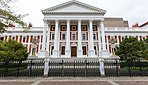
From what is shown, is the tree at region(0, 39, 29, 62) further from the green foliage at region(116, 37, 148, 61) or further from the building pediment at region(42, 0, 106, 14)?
the green foliage at region(116, 37, 148, 61)

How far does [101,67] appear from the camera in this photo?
12.1m

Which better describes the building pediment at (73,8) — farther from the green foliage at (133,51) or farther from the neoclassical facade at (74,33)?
the green foliage at (133,51)

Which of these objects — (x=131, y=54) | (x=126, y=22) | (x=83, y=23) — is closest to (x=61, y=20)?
(x=83, y=23)

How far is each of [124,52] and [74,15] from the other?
54.4ft

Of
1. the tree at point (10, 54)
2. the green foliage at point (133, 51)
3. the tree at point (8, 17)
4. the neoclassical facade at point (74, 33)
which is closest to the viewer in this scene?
the tree at point (8, 17)

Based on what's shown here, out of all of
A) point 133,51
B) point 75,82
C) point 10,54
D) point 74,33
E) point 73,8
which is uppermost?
point 73,8

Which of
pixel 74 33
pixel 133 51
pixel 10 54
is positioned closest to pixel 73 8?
pixel 74 33

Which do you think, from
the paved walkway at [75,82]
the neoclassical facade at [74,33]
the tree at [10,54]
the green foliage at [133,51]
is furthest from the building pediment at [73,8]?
the paved walkway at [75,82]

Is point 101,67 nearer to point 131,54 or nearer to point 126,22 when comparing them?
point 131,54

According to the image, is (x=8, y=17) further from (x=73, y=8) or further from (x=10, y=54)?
(x=73, y=8)

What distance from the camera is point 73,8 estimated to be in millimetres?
34062

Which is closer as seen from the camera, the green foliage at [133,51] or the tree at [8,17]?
the tree at [8,17]

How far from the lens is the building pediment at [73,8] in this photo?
108 ft

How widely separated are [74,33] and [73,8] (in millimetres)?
7543
